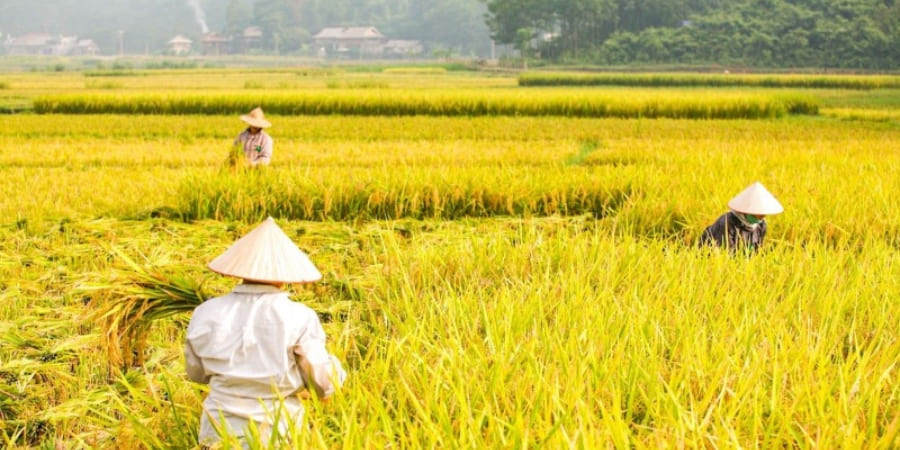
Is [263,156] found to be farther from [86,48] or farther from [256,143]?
[86,48]

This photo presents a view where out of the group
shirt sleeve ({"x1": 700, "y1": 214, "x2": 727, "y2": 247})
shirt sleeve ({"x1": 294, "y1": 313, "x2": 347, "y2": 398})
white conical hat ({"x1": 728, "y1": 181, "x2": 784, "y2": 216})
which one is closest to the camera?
shirt sleeve ({"x1": 294, "y1": 313, "x2": 347, "y2": 398})

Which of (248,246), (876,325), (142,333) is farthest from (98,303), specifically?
(876,325)

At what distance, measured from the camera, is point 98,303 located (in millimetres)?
3682

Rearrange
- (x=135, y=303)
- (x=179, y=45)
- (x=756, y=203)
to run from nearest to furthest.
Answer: (x=135, y=303) < (x=756, y=203) < (x=179, y=45)

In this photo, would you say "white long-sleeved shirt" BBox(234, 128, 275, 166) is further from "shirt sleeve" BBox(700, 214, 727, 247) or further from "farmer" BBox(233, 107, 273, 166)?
"shirt sleeve" BBox(700, 214, 727, 247)

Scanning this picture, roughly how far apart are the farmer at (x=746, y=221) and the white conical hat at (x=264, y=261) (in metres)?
2.92

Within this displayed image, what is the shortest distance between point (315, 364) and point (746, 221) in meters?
3.42

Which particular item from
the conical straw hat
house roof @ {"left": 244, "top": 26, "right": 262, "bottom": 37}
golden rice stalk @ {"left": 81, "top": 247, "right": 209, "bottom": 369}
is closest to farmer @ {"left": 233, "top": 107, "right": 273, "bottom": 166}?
the conical straw hat

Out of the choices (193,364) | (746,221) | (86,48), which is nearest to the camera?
(193,364)

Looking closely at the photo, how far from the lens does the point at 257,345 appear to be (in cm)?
272

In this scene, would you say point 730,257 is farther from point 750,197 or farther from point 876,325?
point 876,325

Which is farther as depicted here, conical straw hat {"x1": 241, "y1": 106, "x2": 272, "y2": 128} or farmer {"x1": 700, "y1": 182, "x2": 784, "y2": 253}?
conical straw hat {"x1": 241, "y1": 106, "x2": 272, "y2": 128}

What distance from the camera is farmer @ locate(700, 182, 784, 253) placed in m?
5.22

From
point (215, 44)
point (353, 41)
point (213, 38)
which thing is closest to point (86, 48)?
point (215, 44)
